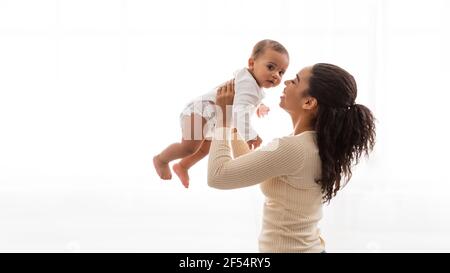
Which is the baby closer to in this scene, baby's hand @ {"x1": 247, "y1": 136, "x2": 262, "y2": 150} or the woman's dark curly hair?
baby's hand @ {"x1": 247, "y1": 136, "x2": 262, "y2": 150}

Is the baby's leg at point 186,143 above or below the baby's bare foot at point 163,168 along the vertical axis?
above

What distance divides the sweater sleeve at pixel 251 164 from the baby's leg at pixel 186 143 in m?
0.24

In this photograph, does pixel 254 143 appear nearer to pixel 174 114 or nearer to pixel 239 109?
pixel 239 109

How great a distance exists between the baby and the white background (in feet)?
2.58

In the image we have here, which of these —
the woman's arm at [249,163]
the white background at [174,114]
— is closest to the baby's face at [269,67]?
the woman's arm at [249,163]

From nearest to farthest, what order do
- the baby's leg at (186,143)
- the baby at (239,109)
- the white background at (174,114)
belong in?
the baby at (239,109) < the baby's leg at (186,143) < the white background at (174,114)

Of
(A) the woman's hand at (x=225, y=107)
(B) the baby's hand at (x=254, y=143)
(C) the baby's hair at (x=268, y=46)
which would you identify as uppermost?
(C) the baby's hair at (x=268, y=46)

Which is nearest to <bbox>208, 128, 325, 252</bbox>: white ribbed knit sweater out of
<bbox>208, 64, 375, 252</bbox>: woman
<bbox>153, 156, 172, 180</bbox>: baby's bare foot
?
<bbox>208, 64, 375, 252</bbox>: woman

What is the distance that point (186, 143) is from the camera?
1.53 meters

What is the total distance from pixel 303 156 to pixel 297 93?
163mm

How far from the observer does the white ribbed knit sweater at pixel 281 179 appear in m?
1.25

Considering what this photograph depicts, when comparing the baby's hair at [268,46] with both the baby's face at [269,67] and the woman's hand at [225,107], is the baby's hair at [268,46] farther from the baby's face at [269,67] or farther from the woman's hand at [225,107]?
the woman's hand at [225,107]

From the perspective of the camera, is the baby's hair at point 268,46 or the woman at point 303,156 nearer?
the woman at point 303,156

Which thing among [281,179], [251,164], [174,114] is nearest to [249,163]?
[251,164]
